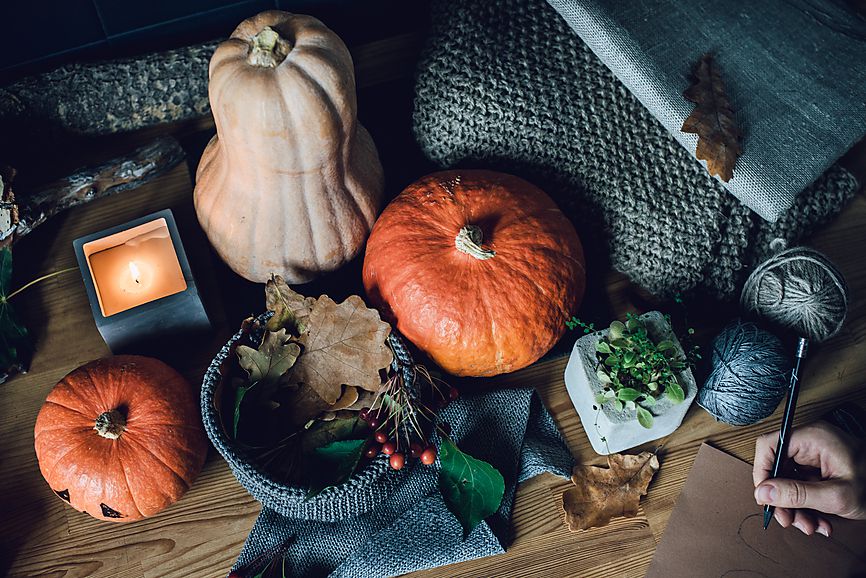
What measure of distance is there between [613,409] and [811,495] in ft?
0.76

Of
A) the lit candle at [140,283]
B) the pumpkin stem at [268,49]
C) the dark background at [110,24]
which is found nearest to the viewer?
the pumpkin stem at [268,49]

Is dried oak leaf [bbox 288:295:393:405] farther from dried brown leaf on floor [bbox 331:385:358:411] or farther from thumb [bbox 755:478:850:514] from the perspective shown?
thumb [bbox 755:478:850:514]

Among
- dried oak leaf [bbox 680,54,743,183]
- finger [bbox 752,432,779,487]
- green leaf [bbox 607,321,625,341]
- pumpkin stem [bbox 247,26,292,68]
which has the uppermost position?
pumpkin stem [bbox 247,26,292,68]

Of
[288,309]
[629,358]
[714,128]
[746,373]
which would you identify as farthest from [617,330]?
[288,309]

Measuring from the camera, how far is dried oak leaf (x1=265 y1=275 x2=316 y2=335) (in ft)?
2.60

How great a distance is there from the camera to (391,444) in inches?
29.7

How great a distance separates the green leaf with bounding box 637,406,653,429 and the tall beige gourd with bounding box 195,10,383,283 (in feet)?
1.26

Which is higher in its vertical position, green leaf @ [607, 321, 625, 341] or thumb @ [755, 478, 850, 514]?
green leaf @ [607, 321, 625, 341]

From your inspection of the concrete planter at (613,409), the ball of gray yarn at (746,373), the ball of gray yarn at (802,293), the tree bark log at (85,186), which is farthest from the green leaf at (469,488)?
the tree bark log at (85,186)

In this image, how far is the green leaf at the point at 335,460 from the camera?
2.43 ft

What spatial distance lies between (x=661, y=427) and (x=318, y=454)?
390 millimetres

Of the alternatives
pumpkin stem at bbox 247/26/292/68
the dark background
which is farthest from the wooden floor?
pumpkin stem at bbox 247/26/292/68

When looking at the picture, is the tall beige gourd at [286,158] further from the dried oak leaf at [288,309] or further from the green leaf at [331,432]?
the green leaf at [331,432]

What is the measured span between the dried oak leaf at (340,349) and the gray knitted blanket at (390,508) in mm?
80
